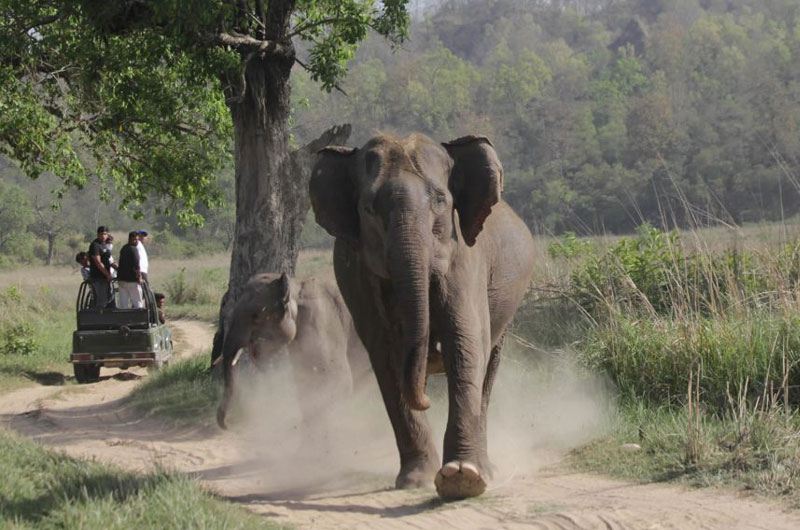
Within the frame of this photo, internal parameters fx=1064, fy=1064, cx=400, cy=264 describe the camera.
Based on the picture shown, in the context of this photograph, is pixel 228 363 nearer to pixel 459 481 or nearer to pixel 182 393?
pixel 182 393

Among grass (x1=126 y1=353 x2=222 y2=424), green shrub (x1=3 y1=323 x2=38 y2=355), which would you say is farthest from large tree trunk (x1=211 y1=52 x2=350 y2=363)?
green shrub (x1=3 y1=323 x2=38 y2=355)

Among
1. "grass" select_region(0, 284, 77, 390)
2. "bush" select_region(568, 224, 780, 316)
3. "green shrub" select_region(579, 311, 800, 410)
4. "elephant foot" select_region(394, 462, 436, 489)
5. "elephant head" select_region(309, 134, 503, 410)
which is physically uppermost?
"elephant head" select_region(309, 134, 503, 410)

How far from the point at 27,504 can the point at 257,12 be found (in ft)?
28.1

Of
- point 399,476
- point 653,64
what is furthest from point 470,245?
point 653,64

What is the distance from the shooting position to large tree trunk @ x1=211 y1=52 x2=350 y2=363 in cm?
1316

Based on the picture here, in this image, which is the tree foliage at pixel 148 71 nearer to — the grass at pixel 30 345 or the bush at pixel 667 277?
the grass at pixel 30 345

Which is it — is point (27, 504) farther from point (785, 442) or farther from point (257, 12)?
point (257, 12)

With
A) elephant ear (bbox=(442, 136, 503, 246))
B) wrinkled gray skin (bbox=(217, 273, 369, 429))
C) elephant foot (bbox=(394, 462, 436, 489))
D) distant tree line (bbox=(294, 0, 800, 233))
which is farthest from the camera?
distant tree line (bbox=(294, 0, 800, 233))

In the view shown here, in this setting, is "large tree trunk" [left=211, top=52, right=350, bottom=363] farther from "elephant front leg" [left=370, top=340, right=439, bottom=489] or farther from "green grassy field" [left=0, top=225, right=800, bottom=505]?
"elephant front leg" [left=370, top=340, right=439, bottom=489]

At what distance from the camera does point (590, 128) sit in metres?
63.4

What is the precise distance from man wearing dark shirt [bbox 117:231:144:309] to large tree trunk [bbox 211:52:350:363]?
487cm

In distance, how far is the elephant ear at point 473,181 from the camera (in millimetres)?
7230

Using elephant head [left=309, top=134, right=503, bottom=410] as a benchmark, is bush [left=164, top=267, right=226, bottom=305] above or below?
below

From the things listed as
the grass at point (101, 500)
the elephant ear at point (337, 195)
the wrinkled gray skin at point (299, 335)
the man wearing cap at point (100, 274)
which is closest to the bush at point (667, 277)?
the wrinkled gray skin at point (299, 335)
